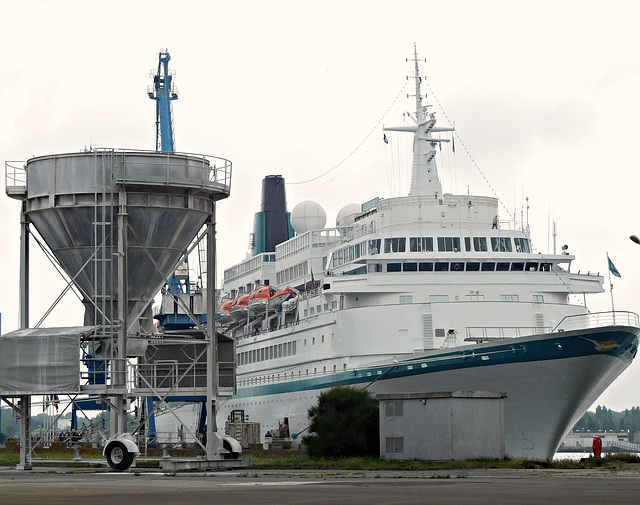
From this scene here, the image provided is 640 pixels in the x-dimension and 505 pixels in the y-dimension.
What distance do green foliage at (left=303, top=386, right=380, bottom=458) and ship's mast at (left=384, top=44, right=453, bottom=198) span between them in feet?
75.1

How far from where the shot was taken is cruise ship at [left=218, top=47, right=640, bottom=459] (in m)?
44.8

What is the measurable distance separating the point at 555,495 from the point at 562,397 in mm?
25398

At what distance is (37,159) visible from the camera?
130 feet

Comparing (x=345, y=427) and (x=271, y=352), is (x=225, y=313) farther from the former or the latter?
(x=345, y=427)

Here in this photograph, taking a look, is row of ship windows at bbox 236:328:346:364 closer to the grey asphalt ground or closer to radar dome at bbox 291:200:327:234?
radar dome at bbox 291:200:327:234

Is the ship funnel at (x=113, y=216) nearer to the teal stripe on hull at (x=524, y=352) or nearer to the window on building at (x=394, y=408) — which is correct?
the window on building at (x=394, y=408)

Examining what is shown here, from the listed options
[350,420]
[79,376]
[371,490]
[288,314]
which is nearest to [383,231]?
[288,314]

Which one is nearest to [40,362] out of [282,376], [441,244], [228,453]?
[228,453]

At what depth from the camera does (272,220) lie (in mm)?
79500

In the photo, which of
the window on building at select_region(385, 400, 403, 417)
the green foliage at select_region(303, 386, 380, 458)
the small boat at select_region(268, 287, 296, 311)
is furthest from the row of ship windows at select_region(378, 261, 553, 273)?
the window on building at select_region(385, 400, 403, 417)

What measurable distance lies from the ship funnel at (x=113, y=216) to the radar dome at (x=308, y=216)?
33.2 metres

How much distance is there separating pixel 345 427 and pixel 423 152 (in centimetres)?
2597

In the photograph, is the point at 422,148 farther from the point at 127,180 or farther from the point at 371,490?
the point at 371,490

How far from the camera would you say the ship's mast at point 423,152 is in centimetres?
6056
